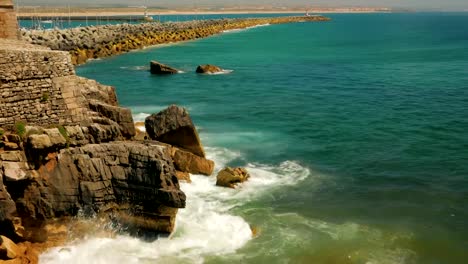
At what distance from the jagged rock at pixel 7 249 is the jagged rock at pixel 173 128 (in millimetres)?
8881

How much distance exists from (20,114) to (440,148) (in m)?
20.8

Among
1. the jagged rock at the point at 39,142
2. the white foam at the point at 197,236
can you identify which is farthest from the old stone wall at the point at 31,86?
the white foam at the point at 197,236

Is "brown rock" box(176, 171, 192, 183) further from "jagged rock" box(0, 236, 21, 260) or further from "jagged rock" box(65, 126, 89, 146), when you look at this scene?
"jagged rock" box(0, 236, 21, 260)

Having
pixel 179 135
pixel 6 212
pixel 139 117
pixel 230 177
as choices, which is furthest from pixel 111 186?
pixel 139 117

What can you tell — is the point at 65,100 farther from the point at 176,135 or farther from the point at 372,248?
the point at 372,248

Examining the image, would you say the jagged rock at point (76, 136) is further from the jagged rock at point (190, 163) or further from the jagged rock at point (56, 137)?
the jagged rock at point (190, 163)

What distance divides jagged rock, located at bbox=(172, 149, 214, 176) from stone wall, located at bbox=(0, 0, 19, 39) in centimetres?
904

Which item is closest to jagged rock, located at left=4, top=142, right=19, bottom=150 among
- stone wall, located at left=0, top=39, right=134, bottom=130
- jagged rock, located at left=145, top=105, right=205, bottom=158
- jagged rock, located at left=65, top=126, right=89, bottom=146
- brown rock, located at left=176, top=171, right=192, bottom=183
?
stone wall, located at left=0, top=39, right=134, bottom=130

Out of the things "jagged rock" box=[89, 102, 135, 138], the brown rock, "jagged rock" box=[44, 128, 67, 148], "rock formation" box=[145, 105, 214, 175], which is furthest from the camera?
"rock formation" box=[145, 105, 214, 175]

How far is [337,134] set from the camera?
3000 centimetres

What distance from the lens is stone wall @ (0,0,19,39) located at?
72.5 feet

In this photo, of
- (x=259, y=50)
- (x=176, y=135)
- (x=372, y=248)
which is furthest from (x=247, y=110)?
(x=259, y=50)

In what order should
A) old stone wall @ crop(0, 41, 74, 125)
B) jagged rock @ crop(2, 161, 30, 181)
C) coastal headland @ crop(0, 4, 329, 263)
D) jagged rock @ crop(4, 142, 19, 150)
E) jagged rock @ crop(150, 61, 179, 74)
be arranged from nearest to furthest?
1. jagged rock @ crop(2, 161, 30, 181)
2. jagged rock @ crop(4, 142, 19, 150)
3. coastal headland @ crop(0, 4, 329, 263)
4. old stone wall @ crop(0, 41, 74, 125)
5. jagged rock @ crop(150, 61, 179, 74)

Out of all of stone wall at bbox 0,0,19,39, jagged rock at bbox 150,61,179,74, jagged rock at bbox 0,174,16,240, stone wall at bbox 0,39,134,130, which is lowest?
jagged rock at bbox 150,61,179,74
